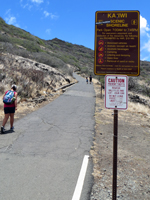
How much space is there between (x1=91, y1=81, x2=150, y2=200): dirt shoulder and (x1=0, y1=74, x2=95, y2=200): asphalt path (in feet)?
0.70

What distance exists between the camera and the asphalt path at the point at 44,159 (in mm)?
3287

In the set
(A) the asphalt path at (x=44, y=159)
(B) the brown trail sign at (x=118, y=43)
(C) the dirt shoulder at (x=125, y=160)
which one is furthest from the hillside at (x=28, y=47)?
(B) the brown trail sign at (x=118, y=43)

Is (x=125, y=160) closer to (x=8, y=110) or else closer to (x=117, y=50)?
(x=117, y=50)

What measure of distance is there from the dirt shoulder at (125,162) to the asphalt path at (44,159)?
21 centimetres

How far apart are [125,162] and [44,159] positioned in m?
1.94

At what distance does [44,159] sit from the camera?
452cm

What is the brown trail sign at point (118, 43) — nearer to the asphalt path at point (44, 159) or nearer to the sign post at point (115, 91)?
the sign post at point (115, 91)

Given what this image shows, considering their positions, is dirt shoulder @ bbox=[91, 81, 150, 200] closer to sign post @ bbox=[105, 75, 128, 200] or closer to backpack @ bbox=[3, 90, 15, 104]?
sign post @ bbox=[105, 75, 128, 200]

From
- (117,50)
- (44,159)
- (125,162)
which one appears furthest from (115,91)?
Result: (44,159)

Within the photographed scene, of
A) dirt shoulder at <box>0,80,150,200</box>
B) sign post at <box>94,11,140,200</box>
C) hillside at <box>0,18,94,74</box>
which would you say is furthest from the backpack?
hillside at <box>0,18,94,74</box>

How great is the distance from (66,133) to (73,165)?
2317 millimetres

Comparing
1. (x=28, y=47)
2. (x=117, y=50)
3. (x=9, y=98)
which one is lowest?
(x=9, y=98)

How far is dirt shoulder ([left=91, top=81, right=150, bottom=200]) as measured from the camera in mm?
3352

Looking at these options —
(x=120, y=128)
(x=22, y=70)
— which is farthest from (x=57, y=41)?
(x=120, y=128)
